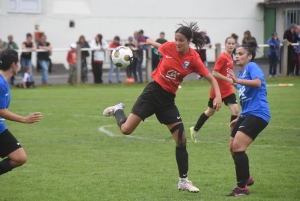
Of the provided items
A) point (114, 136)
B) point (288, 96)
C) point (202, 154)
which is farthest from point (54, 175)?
point (288, 96)

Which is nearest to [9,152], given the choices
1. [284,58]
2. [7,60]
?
[7,60]

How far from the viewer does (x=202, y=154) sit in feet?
35.9

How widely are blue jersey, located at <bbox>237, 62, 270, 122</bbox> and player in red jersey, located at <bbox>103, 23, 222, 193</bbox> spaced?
15.1 inches

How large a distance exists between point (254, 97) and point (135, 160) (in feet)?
10.9

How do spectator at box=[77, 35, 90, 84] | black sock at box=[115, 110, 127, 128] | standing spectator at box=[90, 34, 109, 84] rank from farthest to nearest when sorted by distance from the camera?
1. spectator at box=[77, 35, 90, 84]
2. standing spectator at box=[90, 34, 109, 84]
3. black sock at box=[115, 110, 127, 128]

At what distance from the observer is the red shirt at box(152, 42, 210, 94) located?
823 centimetres

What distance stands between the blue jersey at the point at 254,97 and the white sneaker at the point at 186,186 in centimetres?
114

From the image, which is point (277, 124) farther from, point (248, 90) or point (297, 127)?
point (248, 90)

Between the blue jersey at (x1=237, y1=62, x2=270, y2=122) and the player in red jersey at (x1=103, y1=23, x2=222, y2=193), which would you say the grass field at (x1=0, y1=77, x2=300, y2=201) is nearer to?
the player in red jersey at (x1=103, y1=23, x2=222, y2=193)

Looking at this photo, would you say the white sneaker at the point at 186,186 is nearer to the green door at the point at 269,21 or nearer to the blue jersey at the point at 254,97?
the blue jersey at the point at 254,97

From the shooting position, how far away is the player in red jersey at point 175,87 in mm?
8148

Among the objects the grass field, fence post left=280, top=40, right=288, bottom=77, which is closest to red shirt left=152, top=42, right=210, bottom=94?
the grass field

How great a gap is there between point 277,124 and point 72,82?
45.7 feet

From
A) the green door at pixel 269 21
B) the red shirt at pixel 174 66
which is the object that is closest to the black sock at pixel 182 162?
the red shirt at pixel 174 66
